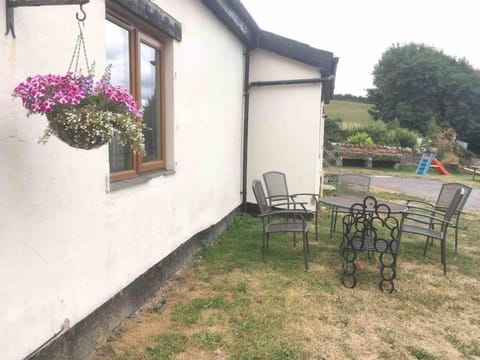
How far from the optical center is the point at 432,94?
32375 mm

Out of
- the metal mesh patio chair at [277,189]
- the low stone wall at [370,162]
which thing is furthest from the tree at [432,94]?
the metal mesh patio chair at [277,189]

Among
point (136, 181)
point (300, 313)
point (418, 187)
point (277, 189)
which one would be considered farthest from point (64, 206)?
point (418, 187)

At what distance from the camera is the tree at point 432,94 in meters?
31.1

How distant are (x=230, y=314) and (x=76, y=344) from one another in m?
1.30

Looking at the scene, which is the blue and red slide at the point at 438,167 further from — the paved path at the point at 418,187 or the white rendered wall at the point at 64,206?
the white rendered wall at the point at 64,206

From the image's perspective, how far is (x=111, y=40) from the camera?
8.93 feet

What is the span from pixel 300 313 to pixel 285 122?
396 centimetres

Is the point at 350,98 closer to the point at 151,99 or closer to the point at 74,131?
the point at 151,99

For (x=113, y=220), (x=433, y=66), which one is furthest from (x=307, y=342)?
(x=433, y=66)

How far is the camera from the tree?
31062mm

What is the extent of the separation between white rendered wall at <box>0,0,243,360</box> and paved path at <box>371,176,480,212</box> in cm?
839

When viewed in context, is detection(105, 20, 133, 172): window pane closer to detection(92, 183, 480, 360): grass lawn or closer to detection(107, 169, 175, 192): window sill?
detection(107, 169, 175, 192): window sill

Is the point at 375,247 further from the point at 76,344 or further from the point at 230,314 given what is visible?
the point at 76,344

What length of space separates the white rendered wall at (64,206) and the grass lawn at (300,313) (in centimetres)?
49
